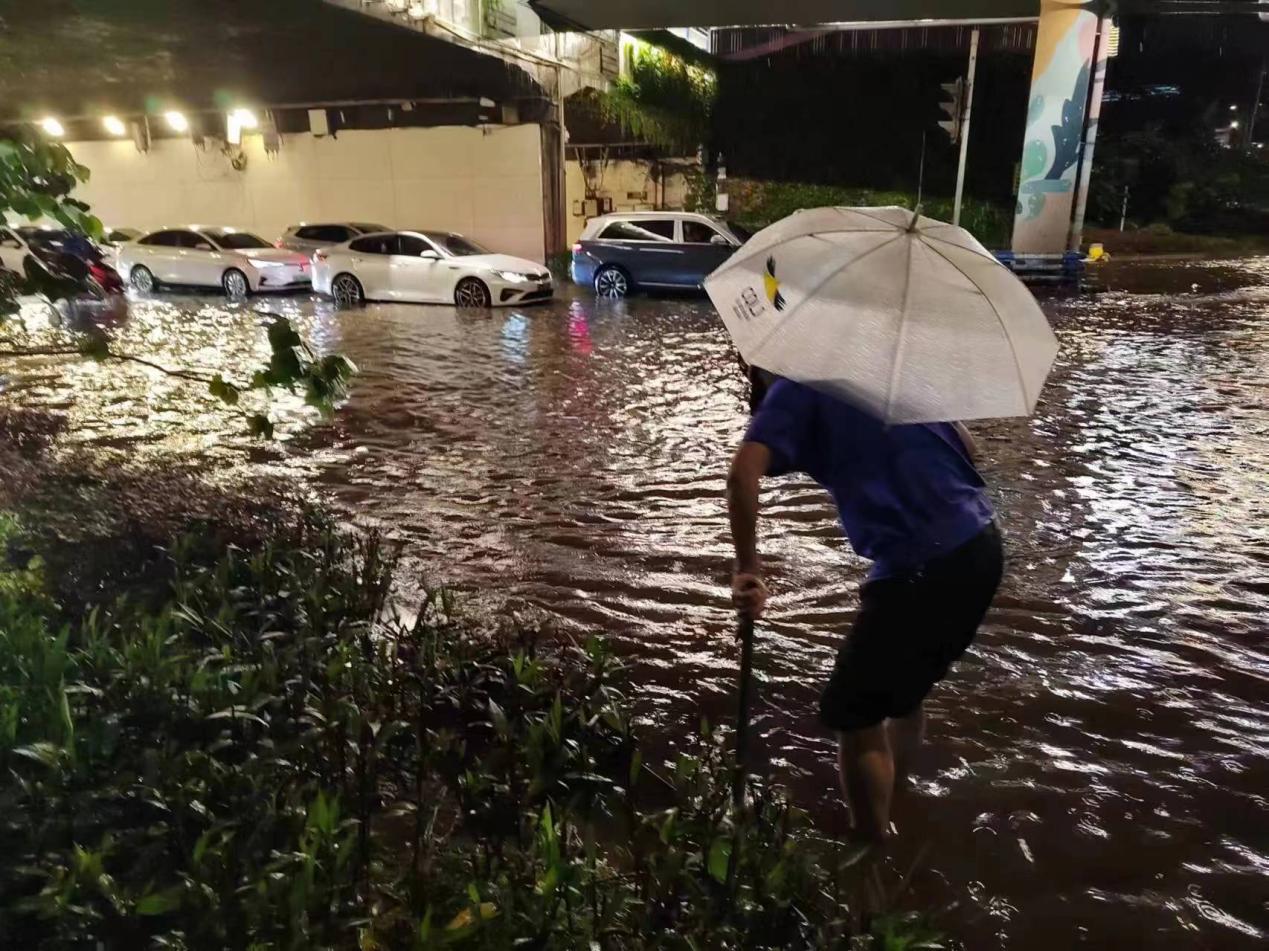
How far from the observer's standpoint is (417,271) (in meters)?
Result: 17.1

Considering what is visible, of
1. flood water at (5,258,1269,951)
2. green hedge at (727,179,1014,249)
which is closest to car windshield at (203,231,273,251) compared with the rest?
flood water at (5,258,1269,951)

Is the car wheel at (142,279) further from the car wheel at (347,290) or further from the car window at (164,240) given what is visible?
the car wheel at (347,290)

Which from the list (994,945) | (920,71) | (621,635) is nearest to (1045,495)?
(621,635)

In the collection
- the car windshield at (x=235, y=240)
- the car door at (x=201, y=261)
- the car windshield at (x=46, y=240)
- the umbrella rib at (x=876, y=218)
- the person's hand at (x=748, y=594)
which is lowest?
the car door at (x=201, y=261)

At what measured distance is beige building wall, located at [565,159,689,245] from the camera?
77.5ft

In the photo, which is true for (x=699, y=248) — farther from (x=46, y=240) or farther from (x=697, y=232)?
(x=46, y=240)

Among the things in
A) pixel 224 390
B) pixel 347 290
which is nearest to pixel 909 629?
pixel 224 390

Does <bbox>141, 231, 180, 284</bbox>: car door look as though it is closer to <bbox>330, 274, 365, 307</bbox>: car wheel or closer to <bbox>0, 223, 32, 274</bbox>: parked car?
<bbox>330, 274, 365, 307</bbox>: car wheel

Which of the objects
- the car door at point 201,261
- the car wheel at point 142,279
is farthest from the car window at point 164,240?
the car wheel at point 142,279

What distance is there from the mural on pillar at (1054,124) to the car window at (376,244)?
41.5 ft

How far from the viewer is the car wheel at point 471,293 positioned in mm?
16766

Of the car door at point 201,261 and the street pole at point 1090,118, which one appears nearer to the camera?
the street pole at point 1090,118

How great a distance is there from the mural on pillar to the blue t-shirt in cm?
1923

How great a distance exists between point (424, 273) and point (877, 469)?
1567 centimetres
